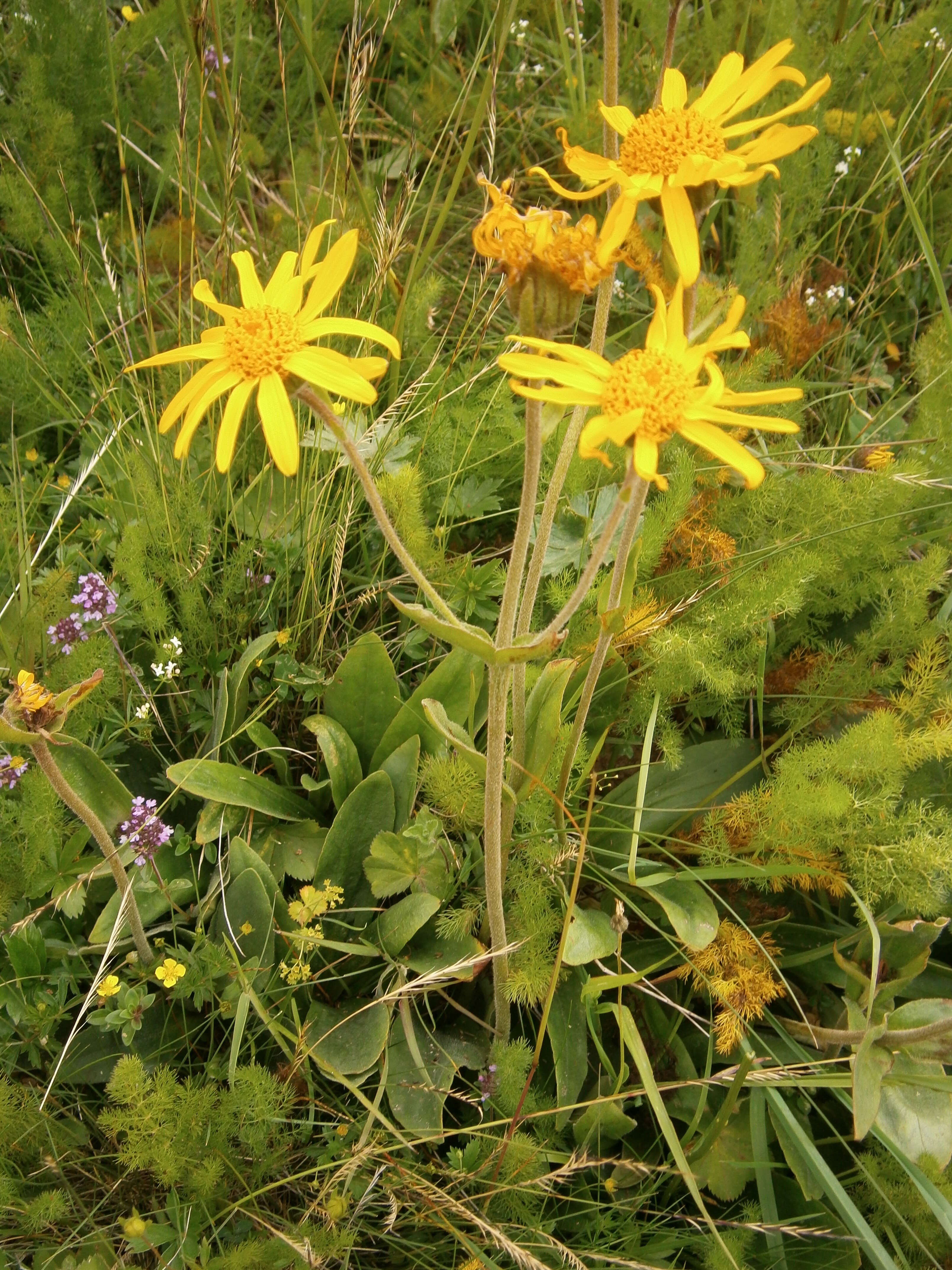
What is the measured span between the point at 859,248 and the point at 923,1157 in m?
2.63

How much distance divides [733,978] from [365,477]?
1229 mm

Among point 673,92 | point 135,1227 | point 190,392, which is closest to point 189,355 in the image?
point 190,392

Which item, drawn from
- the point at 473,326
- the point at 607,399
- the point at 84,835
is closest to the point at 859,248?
Answer: the point at 473,326

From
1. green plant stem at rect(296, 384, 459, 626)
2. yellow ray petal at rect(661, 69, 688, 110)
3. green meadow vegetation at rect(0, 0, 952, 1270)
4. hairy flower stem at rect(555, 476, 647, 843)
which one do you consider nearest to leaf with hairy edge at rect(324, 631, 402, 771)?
green meadow vegetation at rect(0, 0, 952, 1270)

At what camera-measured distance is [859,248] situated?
10.0 ft

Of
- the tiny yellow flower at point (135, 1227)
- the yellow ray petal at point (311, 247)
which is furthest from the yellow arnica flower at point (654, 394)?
the tiny yellow flower at point (135, 1227)

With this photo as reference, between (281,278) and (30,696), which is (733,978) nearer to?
(30,696)

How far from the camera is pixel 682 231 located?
1316 mm

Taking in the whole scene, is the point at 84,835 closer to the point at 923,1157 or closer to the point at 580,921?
the point at 580,921

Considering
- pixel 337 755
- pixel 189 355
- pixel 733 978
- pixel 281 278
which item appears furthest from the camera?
pixel 337 755

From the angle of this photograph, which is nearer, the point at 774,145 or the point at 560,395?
the point at 560,395

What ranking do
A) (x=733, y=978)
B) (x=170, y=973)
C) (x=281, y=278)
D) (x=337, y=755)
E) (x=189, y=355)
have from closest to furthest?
(x=189, y=355) < (x=281, y=278) < (x=170, y=973) < (x=733, y=978) < (x=337, y=755)

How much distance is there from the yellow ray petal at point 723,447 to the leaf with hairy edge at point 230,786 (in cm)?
114

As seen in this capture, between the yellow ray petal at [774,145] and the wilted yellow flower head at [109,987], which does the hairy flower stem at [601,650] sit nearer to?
the yellow ray petal at [774,145]
